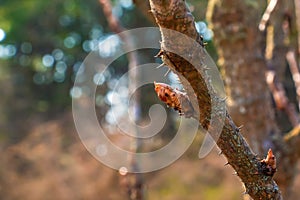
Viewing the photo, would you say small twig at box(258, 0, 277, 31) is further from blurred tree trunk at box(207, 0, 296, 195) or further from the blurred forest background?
the blurred forest background

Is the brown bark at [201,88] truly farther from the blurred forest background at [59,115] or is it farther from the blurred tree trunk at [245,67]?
the blurred forest background at [59,115]

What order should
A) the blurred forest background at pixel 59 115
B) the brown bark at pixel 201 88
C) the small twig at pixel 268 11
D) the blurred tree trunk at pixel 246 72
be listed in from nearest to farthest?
the brown bark at pixel 201 88, the small twig at pixel 268 11, the blurred tree trunk at pixel 246 72, the blurred forest background at pixel 59 115

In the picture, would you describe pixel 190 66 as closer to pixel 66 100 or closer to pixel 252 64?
pixel 252 64

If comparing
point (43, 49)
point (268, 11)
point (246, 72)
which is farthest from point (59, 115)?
point (268, 11)

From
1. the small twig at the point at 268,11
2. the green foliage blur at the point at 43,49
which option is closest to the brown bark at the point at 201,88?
the small twig at the point at 268,11

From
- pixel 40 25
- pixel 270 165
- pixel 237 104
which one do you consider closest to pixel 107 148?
pixel 40 25

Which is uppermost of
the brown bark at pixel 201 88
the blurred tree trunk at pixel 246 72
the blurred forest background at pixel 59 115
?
the blurred forest background at pixel 59 115
